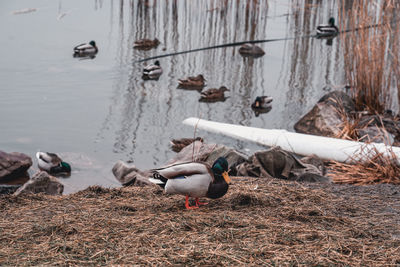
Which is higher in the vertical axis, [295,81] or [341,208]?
[295,81]

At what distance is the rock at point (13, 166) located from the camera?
6.75m

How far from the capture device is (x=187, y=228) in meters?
3.76

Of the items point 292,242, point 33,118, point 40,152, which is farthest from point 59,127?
point 292,242

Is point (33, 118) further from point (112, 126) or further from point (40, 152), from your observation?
point (40, 152)

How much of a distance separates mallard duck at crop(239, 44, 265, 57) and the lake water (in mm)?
174

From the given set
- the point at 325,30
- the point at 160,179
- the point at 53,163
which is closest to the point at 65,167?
the point at 53,163

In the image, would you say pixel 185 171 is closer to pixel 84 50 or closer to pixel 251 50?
pixel 84 50

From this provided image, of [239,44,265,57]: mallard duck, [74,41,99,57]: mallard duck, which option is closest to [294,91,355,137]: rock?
[239,44,265,57]: mallard duck

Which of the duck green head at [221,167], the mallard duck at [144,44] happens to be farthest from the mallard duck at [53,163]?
the mallard duck at [144,44]

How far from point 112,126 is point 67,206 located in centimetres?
452

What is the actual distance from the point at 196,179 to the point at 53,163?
344cm

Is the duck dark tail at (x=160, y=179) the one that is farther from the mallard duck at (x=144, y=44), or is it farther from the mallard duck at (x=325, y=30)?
the mallard duck at (x=325, y=30)

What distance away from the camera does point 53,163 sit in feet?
23.2

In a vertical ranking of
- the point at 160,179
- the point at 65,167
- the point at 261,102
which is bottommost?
the point at 65,167
